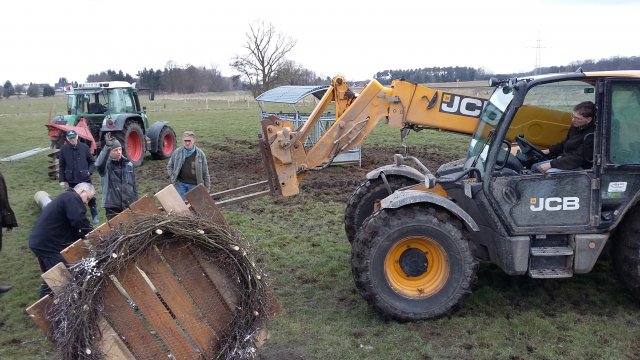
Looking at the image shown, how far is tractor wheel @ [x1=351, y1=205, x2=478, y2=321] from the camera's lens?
5.15m

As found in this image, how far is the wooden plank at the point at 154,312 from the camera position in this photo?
376 cm

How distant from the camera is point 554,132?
241 inches

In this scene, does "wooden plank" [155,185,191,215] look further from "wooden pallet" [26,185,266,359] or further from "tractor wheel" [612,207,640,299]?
"tractor wheel" [612,207,640,299]

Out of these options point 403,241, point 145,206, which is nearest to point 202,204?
point 145,206

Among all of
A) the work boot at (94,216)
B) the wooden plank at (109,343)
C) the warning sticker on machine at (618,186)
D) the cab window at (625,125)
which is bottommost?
the work boot at (94,216)

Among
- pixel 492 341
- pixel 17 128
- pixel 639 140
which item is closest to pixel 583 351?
pixel 492 341

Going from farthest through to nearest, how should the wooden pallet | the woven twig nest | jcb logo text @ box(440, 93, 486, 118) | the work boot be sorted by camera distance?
the work boot, jcb logo text @ box(440, 93, 486, 118), the wooden pallet, the woven twig nest

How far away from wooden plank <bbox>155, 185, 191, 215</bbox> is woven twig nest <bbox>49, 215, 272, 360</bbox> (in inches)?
4.5

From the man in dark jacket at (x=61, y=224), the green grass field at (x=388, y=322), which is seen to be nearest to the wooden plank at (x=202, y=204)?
the green grass field at (x=388, y=322)

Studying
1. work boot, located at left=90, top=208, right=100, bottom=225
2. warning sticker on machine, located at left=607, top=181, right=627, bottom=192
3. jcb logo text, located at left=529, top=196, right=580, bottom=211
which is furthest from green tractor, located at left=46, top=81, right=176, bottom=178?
warning sticker on machine, located at left=607, top=181, right=627, bottom=192

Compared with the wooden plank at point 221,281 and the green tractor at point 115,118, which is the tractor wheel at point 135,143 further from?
the wooden plank at point 221,281

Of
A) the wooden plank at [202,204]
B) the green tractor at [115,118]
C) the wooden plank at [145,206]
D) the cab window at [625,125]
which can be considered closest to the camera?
the wooden plank at [145,206]

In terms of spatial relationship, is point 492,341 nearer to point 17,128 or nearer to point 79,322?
point 79,322

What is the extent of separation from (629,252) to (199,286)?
13.1 feet
